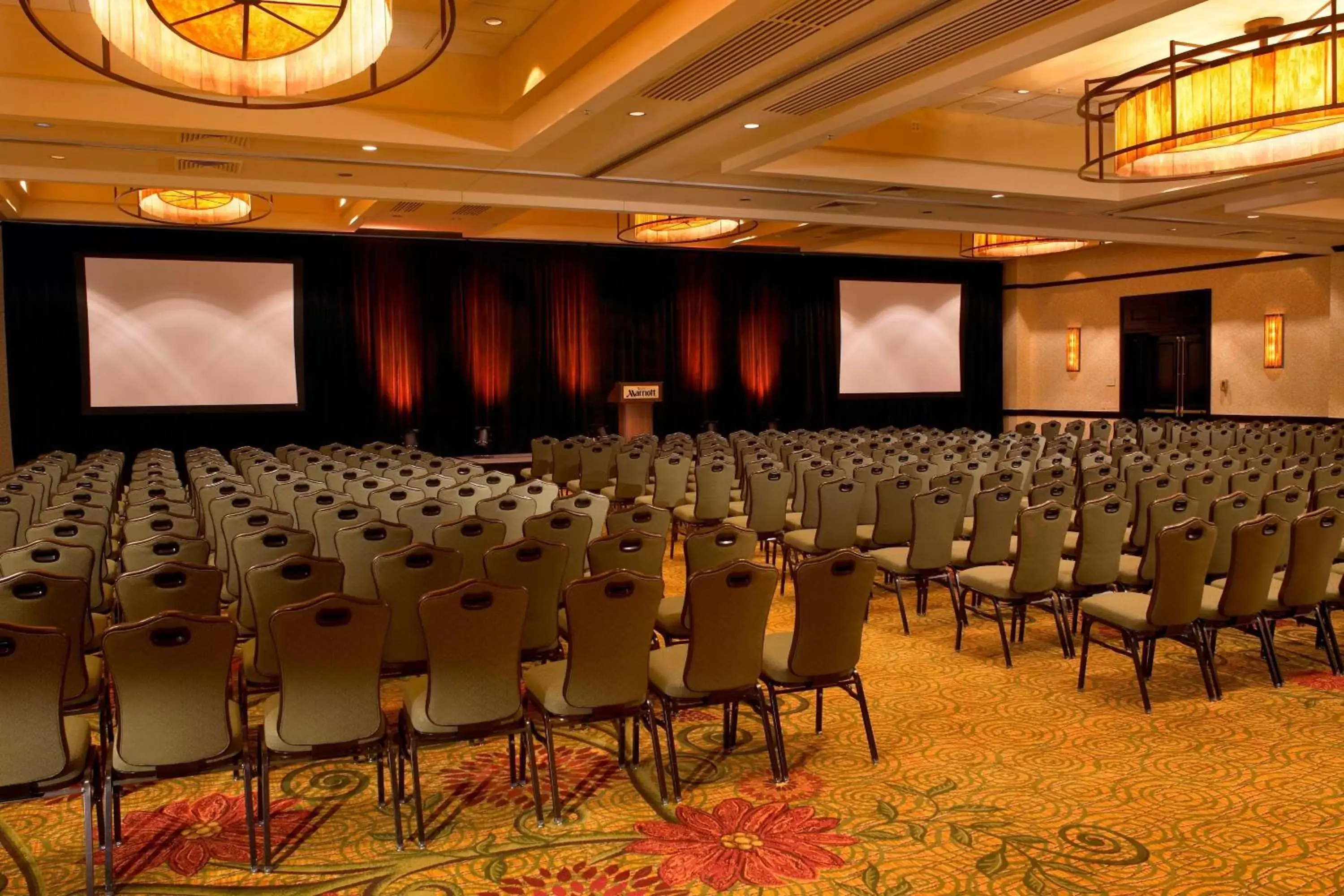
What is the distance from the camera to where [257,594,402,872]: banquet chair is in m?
3.59

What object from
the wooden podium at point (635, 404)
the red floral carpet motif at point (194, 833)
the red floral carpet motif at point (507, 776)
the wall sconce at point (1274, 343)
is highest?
the wall sconce at point (1274, 343)

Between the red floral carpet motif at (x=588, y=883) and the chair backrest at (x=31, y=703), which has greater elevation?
the chair backrest at (x=31, y=703)

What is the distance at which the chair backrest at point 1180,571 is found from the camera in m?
5.15

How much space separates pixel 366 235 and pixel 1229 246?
13.7m

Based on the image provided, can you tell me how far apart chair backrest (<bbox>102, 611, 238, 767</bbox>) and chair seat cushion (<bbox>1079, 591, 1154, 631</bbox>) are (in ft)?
13.9

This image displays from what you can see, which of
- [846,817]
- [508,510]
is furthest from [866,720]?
[508,510]

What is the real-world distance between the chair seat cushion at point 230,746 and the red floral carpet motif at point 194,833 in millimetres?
300

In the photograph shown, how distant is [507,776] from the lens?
4.46m

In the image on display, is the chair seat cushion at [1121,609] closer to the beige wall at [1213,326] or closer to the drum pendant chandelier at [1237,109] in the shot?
the drum pendant chandelier at [1237,109]

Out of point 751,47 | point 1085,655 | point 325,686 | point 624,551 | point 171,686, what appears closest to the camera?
point 171,686

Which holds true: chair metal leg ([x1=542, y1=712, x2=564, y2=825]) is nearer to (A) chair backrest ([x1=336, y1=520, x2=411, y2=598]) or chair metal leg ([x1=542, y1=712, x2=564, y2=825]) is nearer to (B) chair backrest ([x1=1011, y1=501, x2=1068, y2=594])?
(A) chair backrest ([x1=336, y1=520, x2=411, y2=598])

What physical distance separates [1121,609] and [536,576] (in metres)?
3.07

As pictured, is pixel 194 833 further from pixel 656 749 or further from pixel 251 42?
pixel 251 42

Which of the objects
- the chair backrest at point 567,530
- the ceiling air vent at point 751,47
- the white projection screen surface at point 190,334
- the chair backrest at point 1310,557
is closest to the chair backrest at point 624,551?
the chair backrest at point 567,530
